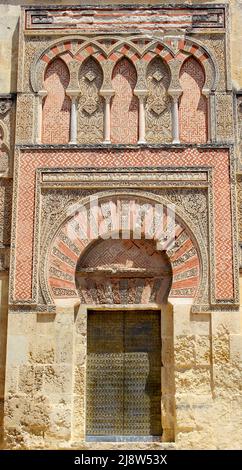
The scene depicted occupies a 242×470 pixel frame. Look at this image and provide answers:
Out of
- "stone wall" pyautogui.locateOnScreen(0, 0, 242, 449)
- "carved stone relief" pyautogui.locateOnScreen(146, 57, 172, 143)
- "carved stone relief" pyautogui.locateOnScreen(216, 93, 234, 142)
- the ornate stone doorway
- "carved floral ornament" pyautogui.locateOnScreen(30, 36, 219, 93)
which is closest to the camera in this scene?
"stone wall" pyautogui.locateOnScreen(0, 0, 242, 449)

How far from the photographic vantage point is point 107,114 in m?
8.10

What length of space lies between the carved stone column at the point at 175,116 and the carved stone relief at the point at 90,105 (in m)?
0.74

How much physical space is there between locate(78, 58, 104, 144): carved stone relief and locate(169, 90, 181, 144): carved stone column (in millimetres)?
738

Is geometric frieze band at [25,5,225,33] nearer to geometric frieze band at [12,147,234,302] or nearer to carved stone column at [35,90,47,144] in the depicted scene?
carved stone column at [35,90,47,144]

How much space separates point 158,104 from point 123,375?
9.18 feet

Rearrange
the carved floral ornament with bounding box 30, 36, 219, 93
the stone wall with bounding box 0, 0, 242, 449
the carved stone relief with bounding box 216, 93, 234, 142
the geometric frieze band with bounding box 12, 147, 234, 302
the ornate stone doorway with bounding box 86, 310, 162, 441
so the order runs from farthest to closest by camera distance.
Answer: the carved floral ornament with bounding box 30, 36, 219, 93, the carved stone relief with bounding box 216, 93, 234, 142, the geometric frieze band with bounding box 12, 147, 234, 302, the ornate stone doorway with bounding box 86, 310, 162, 441, the stone wall with bounding box 0, 0, 242, 449

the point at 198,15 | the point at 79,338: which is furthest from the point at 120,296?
the point at 198,15

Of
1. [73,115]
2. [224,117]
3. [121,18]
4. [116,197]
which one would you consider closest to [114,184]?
[116,197]

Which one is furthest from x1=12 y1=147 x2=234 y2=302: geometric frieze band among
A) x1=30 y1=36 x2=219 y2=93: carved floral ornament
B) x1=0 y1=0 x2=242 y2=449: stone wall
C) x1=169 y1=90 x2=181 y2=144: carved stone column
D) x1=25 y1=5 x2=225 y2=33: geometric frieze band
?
x1=25 y1=5 x2=225 y2=33: geometric frieze band

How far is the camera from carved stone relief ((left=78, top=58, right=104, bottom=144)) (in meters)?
8.10

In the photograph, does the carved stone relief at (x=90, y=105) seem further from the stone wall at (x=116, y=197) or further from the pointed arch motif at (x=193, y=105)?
the pointed arch motif at (x=193, y=105)

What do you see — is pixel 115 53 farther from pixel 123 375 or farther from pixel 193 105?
pixel 123 375

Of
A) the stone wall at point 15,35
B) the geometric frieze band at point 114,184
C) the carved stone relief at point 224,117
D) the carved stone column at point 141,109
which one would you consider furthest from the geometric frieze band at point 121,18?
the geometric frieze band at point 114,184

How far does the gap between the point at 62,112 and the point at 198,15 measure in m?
1.76
